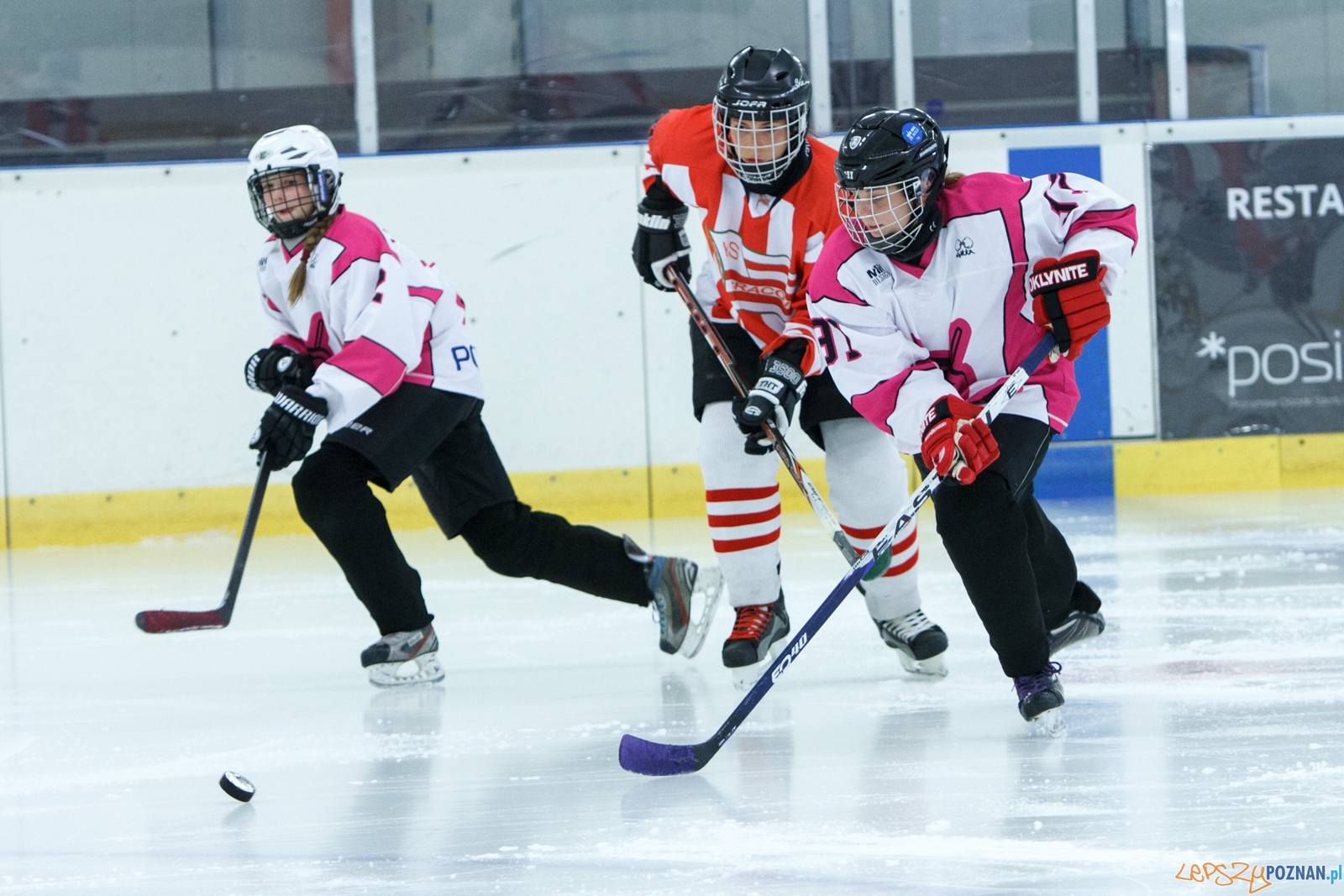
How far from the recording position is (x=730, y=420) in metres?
2.26

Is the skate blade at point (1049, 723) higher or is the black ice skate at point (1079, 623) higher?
the black ice skate at point (1079, 623)

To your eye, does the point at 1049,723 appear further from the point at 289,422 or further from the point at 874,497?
the point at 289,422

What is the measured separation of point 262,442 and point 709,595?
80cm

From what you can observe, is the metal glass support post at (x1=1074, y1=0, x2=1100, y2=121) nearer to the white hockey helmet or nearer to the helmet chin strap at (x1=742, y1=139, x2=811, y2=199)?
the helmet chin strap at (x1=742, y1=139, x2=811, y2=199)

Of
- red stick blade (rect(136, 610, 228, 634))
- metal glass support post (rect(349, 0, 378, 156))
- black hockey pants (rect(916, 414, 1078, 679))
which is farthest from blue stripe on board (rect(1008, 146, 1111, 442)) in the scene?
red stick blade (rect(136, 610, 228, 634))

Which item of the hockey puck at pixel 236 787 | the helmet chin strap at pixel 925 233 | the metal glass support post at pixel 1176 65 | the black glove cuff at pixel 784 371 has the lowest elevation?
the hockey puck at pixel 236 787

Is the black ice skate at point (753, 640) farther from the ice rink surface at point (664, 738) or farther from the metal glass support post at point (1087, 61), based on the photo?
the metal glass support post at point (1087, 61)

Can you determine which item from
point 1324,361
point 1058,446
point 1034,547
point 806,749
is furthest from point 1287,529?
point 806,749

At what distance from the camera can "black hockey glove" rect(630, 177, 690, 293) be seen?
7.90ft

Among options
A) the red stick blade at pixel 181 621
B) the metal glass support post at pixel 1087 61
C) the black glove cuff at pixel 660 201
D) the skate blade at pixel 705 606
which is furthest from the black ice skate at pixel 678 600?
the metal glass support post at pixel 1087 61

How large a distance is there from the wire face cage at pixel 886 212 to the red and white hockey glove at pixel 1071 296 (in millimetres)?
175

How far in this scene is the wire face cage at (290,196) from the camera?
225 cm

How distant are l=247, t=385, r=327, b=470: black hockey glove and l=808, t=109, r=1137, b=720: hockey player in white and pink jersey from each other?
0.84 metres

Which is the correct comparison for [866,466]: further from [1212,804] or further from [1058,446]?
[1058,446]
